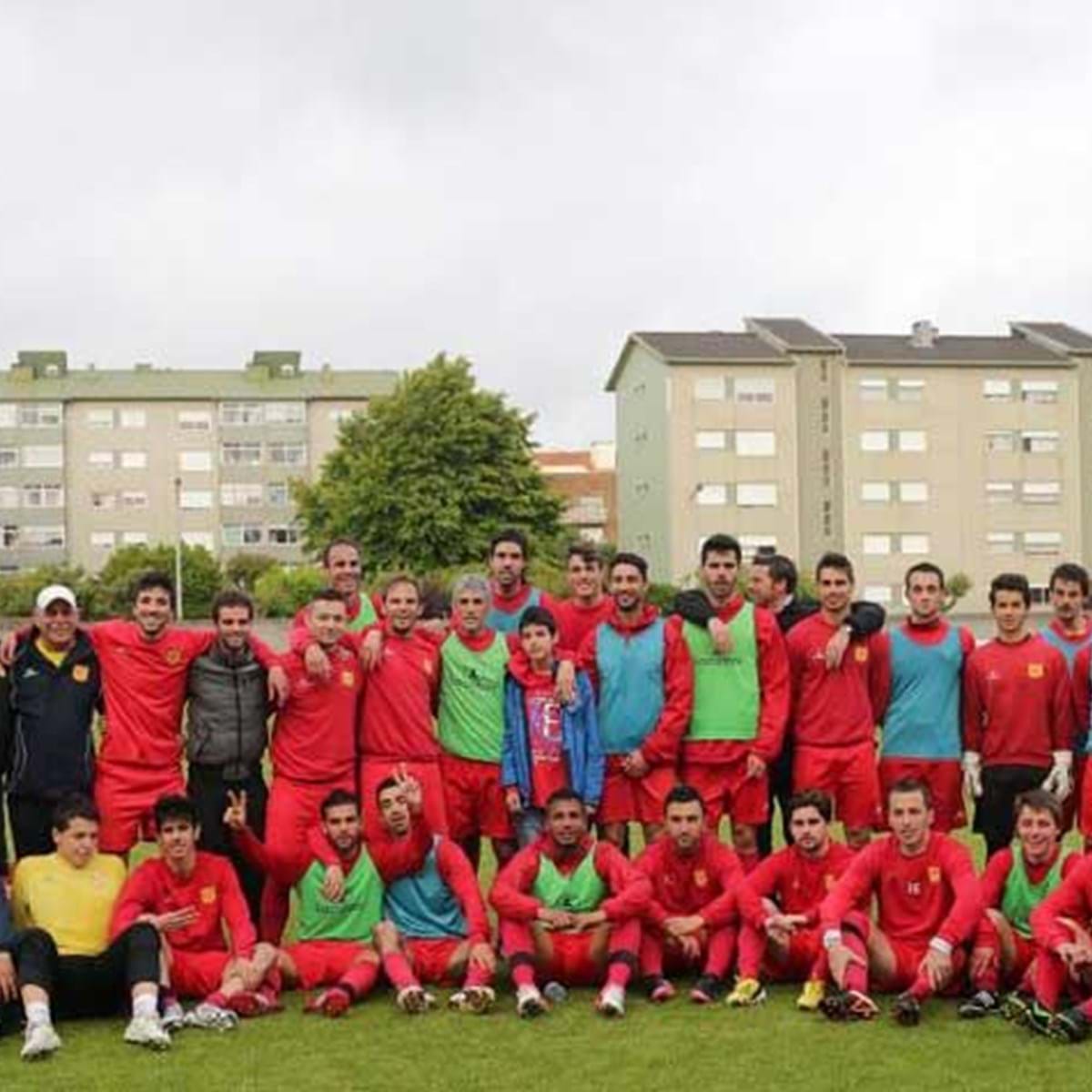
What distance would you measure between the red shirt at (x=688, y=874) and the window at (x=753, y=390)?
48.9m

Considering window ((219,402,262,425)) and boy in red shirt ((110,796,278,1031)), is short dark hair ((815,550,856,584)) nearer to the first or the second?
boy in red shirt ((110,796,278,1031))

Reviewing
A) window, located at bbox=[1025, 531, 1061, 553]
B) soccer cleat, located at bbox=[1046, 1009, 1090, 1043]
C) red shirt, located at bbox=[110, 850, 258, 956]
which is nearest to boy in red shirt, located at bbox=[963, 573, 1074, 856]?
soccer cleat, located at bbox=[1046, 1009, 1090, 1043]

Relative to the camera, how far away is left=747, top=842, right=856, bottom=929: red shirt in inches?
297

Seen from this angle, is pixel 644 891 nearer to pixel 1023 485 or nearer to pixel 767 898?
pixel 767 898

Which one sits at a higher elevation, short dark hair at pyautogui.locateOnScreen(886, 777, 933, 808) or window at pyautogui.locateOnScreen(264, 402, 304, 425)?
window at pyautogui.locateOnScreen(264, 402, 304, 425)

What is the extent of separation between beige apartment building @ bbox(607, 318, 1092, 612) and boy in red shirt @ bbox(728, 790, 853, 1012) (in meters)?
47.8

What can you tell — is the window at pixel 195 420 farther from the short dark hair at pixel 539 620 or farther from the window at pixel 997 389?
the short dark hair at pixel 539 620

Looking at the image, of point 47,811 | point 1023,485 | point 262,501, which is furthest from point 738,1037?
point 262,501

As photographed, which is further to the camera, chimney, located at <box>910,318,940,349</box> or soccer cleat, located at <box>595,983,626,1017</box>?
chimney, located at <box>910,318,940,349</box>

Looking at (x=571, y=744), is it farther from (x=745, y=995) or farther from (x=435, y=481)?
(x=435, y=481)

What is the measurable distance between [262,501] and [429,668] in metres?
63.1

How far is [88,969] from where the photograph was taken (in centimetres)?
704

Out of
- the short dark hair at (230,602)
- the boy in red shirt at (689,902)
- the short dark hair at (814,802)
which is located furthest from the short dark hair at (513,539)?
the short dark hair at (814,802)

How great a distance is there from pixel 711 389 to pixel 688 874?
161 ft
